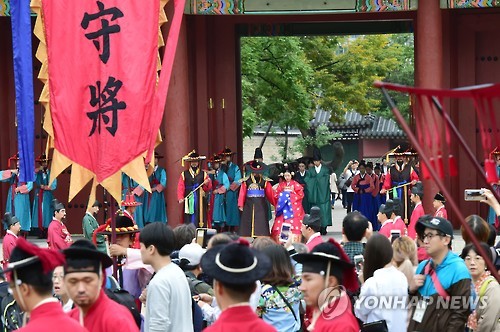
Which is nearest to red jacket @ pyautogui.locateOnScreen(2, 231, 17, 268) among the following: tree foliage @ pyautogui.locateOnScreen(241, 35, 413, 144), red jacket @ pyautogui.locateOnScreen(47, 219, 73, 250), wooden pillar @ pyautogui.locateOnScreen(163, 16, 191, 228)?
red jacket @ pyautogui.locateOnScreen(47, 219, 73, 250)

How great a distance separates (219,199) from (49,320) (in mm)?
16725

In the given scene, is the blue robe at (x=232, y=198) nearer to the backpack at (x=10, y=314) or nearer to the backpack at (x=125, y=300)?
the backpack at (x=10, y=314)

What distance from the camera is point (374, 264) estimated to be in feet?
23.1

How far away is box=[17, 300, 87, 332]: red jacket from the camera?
4664 millimetres

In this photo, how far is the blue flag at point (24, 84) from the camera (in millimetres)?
9117

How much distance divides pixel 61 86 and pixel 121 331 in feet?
14.1

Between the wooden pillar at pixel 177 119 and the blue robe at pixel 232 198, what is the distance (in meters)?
1.63

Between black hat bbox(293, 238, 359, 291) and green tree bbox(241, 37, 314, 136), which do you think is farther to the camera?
green tree bbox(241, 37, 314, 136)

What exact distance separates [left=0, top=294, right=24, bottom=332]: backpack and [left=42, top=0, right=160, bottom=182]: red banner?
5.21 ft

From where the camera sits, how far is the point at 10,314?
7.70m

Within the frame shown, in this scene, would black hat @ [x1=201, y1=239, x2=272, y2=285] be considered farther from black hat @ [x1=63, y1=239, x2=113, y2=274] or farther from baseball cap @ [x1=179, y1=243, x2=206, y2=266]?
baseball cap @ [x1=179, y1=243, x2=206, y2=266]

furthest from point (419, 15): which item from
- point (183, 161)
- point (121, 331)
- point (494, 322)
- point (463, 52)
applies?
point (121, 331)

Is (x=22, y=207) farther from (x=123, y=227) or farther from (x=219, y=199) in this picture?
(x=123, y=227)

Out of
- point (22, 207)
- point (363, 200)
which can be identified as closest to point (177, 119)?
point (22, 207)
